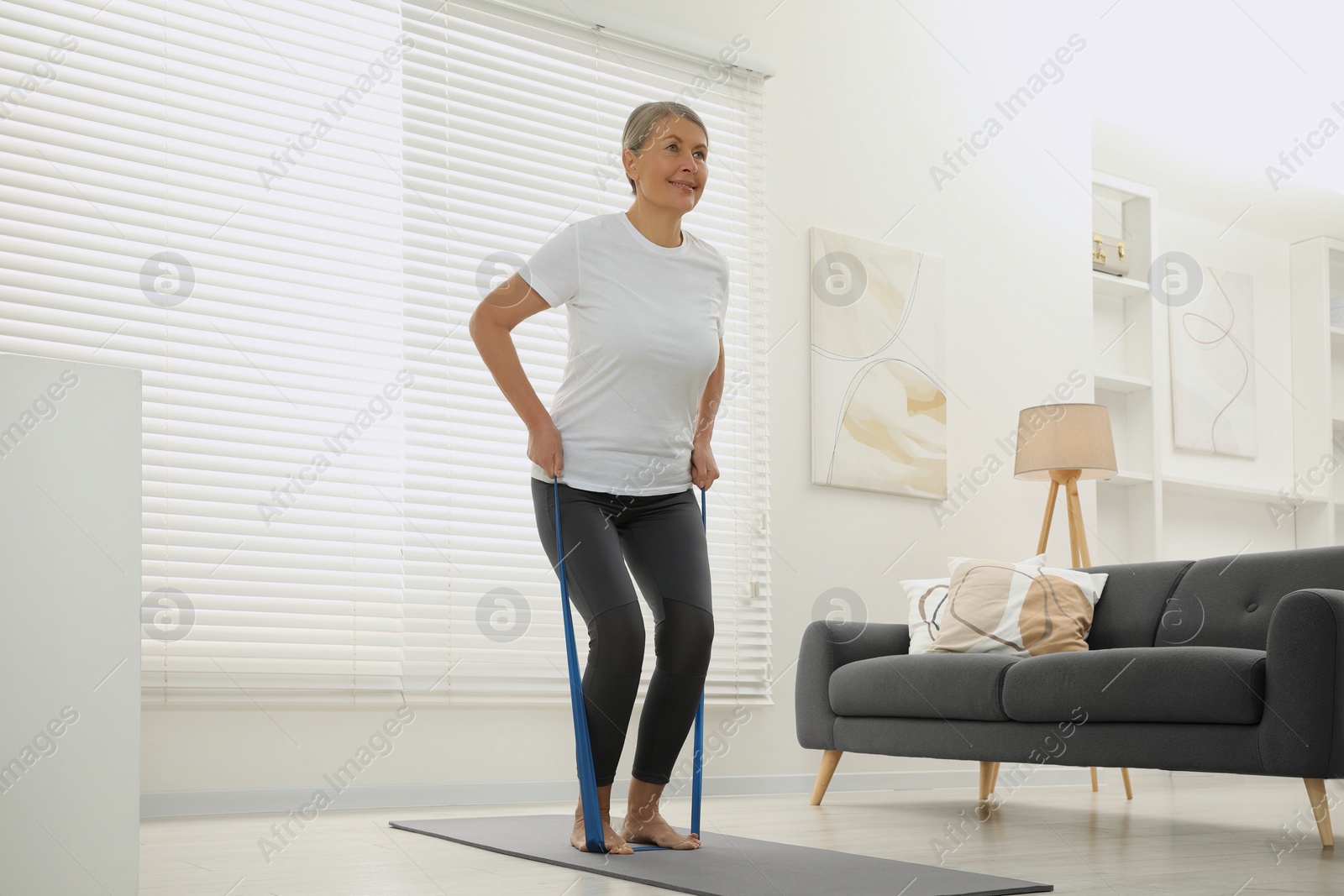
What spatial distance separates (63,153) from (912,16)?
10.7 feet

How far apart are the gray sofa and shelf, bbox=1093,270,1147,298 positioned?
2169mm

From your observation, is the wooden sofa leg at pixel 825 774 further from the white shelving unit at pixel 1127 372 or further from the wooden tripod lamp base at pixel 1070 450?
the white shelving unit at pixel 1127 372

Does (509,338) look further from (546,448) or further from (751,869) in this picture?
(751,869)

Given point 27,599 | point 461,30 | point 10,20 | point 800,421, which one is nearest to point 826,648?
point 800,421

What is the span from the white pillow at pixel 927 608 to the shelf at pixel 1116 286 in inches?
83.8

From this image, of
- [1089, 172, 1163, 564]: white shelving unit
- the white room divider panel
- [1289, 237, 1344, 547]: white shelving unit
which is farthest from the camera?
[1289, 237, 1344, 547]: white shelving unit

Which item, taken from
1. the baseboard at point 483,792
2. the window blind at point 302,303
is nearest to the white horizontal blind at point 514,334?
the window blind at point 302,303

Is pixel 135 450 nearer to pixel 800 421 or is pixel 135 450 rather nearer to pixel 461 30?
pixel 461 30

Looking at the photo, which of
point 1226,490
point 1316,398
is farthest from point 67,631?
point 1316,398

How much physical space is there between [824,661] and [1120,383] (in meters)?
2.60

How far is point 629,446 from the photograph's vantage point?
2248 mm

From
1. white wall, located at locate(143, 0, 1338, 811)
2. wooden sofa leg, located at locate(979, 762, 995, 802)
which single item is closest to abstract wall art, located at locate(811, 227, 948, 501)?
white wall, located at locate(143, 0, 1338, 811)

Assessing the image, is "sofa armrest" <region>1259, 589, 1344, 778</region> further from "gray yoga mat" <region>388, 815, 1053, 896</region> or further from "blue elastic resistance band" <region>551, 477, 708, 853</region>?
"blue elastic resistance band" <region>551, 477, 708, 853</region>

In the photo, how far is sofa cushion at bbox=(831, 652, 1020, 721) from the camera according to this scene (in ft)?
9.98
